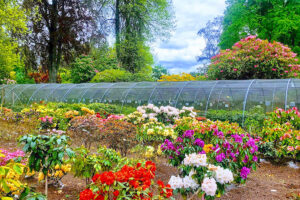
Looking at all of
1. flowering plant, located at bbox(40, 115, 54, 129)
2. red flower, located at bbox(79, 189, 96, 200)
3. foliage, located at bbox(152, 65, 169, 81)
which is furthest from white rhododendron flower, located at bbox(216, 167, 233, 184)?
foliage, located at bbox(152, 65, 169, 81)

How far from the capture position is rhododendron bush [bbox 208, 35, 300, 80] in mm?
11266

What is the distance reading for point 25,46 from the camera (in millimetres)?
17359

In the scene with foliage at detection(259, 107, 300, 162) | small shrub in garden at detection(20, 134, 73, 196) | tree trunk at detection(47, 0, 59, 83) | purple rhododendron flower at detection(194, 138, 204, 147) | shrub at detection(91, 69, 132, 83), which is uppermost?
tree trunk at detection(47, 0, 59, 83)

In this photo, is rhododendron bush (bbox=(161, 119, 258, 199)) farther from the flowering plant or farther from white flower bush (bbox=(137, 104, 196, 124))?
the flowering plant

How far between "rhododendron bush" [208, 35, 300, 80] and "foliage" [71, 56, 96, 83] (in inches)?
337

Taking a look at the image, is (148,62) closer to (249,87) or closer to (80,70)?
(80,70)

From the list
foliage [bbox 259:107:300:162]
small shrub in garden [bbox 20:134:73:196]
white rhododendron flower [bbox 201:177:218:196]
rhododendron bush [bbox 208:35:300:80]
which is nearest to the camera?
white rhododendron flower [bbox 201:177:218:196]

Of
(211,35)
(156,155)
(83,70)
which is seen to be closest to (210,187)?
(156,155)

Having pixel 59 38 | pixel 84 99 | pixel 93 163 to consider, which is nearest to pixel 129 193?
pixel 93 163

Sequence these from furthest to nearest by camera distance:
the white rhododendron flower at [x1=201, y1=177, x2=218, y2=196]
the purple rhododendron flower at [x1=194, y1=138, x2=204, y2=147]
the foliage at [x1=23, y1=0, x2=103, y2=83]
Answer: the foliage at [x1=23, y1=0, x2=103, y2=83] → the purple rhododendron flower at [x1=194, y1=138, x2=204, y2=147] → the white rhododendron flower at [x1=201, y1=177, x2=218, y2=196]

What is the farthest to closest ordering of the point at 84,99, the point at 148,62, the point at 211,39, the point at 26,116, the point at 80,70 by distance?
the point at 211,39, the point at 148,62, the point at 80,70, the point at 84,99, the point at 26,116

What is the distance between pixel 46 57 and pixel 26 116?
11455 mm

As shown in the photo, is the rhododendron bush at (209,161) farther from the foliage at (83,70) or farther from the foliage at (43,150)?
the foliage at (83,70)

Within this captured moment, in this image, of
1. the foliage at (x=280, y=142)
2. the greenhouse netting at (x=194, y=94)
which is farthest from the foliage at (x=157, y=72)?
the foliage at (x=280, y=142)
